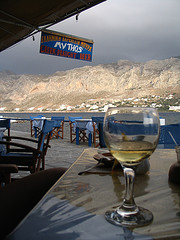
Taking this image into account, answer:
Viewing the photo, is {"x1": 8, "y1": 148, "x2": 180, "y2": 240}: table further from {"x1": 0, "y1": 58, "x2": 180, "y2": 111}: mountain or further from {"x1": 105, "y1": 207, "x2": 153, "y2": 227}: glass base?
{"x1": 0, "y1": 58, "x2": 180, "y2": 111}: mountain

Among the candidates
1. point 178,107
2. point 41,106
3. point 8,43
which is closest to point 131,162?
point 8,43

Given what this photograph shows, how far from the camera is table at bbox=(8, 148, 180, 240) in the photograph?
339 millimetres

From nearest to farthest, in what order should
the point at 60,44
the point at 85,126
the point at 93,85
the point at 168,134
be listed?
the point at 168,134, the point at 60,44, the point at 85,126, the point at 93,85

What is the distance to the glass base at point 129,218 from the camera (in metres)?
0.37

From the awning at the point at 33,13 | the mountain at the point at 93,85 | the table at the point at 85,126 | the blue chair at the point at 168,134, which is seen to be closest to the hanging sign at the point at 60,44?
the awning at the point at 33,13

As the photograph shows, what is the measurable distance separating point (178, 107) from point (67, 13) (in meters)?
37.1

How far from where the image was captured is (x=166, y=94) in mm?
47812

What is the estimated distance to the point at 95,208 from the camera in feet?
1.45

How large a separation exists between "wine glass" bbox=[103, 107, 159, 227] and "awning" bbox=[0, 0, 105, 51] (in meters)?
3.20

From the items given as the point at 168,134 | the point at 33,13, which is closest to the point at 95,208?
the point at 168,134

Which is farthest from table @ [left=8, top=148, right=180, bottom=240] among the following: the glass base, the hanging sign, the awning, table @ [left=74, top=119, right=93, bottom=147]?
table @ [left=74, top=119, right=93, bottom=147]

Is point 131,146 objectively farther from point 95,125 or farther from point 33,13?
point 95,125

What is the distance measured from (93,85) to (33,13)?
65.7m

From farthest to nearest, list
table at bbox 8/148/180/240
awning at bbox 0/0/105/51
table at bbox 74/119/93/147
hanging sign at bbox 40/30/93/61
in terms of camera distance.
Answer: table at bbox 74/119/93/147 → hanging sign at bbox 40/30/93/61 → awning at bbox 0/0/105/51 → table at bbox 8/148/180/240
